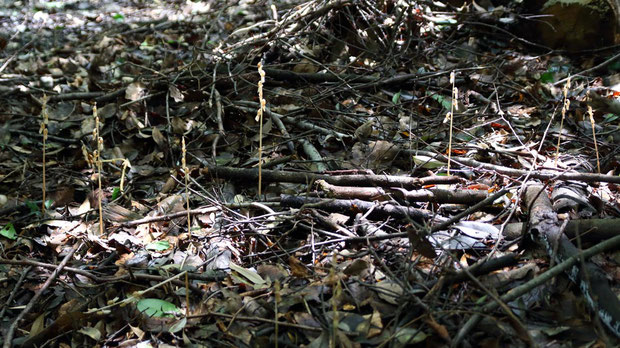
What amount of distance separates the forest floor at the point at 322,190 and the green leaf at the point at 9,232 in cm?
2

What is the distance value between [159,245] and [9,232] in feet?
2.96

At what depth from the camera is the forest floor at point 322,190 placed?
2.09 meters

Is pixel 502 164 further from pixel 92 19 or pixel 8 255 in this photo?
pixel 92 19

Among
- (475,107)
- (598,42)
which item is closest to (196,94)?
(475,107)

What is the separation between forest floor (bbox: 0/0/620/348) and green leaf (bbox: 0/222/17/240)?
2 centimetres

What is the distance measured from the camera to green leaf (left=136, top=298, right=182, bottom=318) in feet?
7.50

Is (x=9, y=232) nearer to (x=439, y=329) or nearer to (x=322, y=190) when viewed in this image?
(x=322, y=190)

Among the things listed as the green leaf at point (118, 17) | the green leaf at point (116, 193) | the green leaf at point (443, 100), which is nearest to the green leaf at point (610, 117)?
the green leaf at point (443, 100)

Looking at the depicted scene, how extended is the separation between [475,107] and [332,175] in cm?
155

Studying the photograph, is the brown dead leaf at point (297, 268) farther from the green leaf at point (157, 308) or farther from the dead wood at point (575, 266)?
the dead wood at point (575, 266)

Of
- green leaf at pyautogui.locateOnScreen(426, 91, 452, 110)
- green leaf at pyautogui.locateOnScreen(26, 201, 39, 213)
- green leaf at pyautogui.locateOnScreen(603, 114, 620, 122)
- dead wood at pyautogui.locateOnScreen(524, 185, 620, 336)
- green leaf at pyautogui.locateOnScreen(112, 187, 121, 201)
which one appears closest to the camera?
dead wood at pyautogui.locateOnScreen(524, 185, 620, 336)

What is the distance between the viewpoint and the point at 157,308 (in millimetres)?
2307

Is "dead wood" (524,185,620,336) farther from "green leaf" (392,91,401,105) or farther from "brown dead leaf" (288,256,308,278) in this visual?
"green leaf" (392,91,401,105)

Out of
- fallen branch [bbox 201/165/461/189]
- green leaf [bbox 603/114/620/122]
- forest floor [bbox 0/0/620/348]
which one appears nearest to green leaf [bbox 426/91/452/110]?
forest floor [bbox 0/0/620/348]
